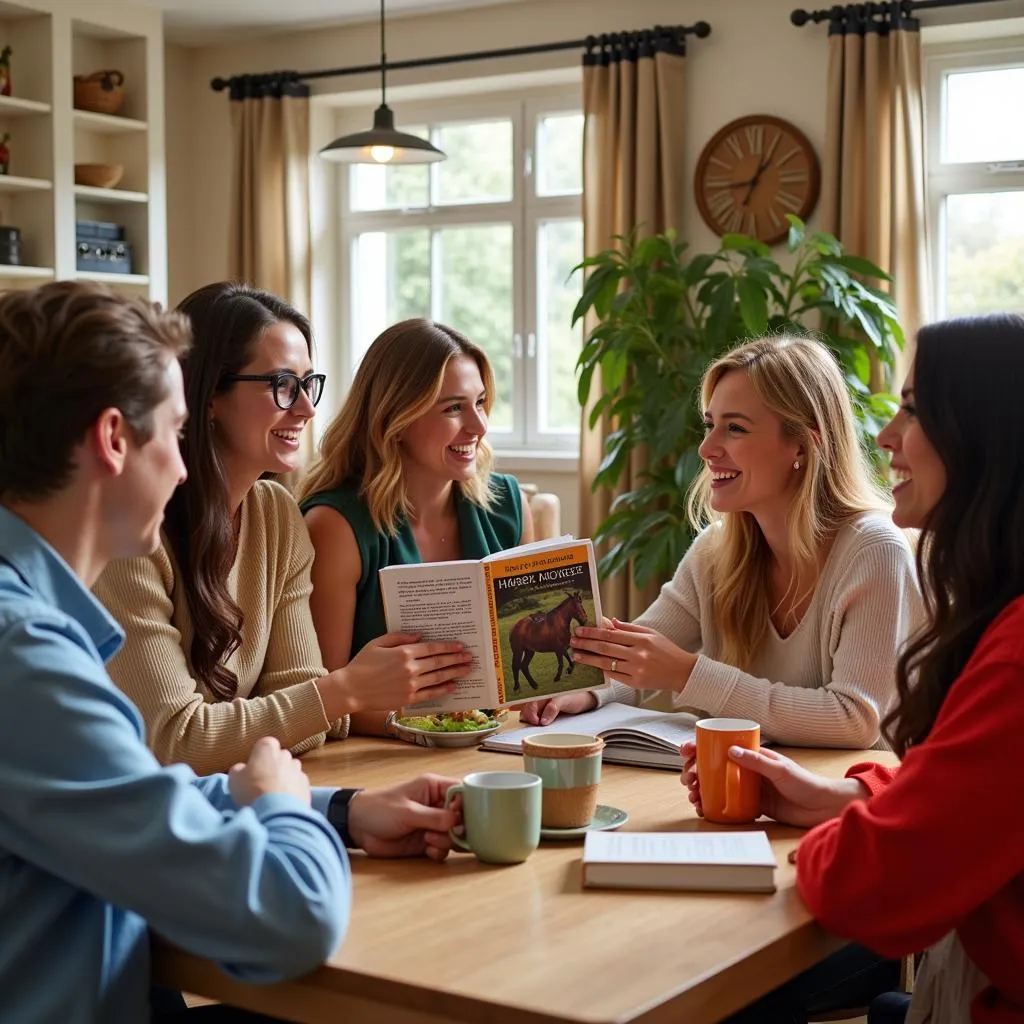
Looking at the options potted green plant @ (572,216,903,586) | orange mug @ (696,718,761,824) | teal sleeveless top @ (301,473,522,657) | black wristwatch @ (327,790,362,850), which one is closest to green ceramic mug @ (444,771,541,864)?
black wristwatch @ (327,790,362,850)

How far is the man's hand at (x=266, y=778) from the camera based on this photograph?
1340 mm

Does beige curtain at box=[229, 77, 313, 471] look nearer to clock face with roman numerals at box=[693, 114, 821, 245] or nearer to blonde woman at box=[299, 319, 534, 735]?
clock face with roman numerals at box=[693, 114, 821, 245]

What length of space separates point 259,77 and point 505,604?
4.82 metres

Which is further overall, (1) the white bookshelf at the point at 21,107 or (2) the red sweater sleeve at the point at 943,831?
(1) the white bookshelf at the point at 21,107

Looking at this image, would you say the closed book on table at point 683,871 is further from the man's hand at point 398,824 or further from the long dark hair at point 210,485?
the long dark hair at point 210,485

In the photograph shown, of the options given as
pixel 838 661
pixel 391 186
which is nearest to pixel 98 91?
pixel 391 186

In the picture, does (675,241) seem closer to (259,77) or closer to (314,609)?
(259,77)

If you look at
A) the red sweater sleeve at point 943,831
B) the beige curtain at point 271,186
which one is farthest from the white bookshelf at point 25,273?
the red sweater sleeve at point 943,831

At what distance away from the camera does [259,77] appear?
20.6 feet

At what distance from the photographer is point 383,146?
4574mm

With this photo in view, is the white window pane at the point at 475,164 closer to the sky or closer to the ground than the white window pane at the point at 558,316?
closer to the sky

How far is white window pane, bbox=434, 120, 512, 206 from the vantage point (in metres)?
6.18

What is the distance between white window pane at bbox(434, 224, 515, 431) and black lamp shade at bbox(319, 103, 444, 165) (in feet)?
4.55

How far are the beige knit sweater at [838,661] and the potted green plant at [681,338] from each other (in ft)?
6.89
